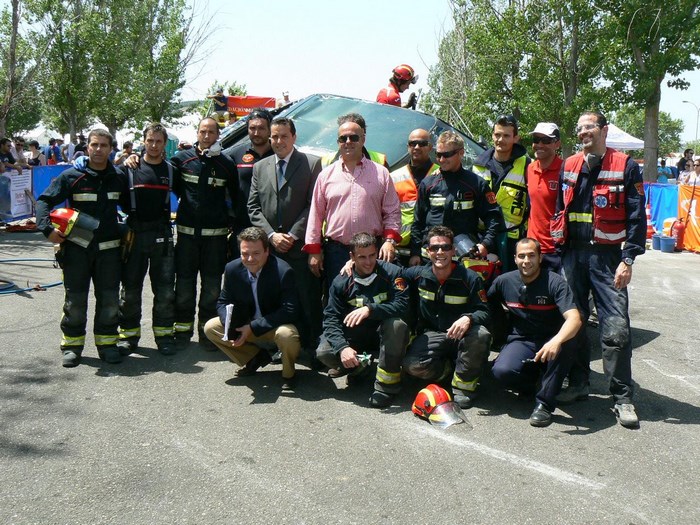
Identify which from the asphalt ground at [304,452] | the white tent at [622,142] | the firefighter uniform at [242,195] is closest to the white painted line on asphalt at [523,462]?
the asphalt ground at [304,452]

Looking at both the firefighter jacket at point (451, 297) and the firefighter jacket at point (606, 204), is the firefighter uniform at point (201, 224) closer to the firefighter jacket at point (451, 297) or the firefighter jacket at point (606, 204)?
the firefighter jacket at point (451, 297)

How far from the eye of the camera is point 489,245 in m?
5.27

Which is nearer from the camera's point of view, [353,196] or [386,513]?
[386,513]

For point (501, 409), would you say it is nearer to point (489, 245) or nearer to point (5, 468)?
point (489, 245)

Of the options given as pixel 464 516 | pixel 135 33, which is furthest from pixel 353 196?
pixel 135 33

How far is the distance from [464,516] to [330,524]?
26.3 inches

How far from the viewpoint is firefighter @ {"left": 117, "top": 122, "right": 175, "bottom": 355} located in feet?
18.6

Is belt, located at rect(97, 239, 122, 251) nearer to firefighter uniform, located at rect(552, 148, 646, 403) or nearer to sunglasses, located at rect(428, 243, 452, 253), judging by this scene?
sunglasses, located at rect(428, 243, 452, 253)

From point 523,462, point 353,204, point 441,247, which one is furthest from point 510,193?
point 523,462

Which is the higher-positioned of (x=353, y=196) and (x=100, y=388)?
(x=353, y=196)

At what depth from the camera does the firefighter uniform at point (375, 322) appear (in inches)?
189

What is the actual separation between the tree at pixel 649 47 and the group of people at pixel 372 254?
1619 cm

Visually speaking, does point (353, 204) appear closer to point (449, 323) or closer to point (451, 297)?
point (451, 297)

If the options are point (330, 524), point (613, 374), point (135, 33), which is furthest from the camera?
point (135, 33)
